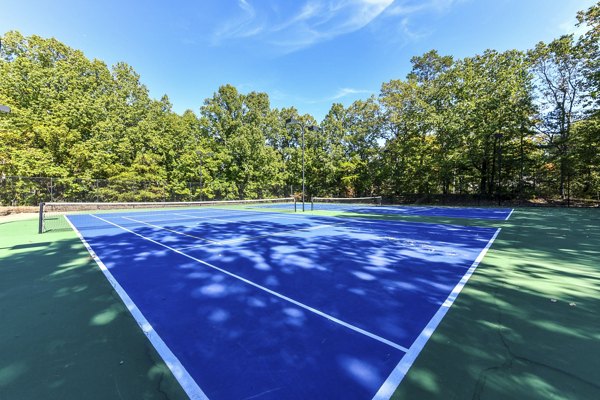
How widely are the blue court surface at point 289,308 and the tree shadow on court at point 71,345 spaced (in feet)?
0.63

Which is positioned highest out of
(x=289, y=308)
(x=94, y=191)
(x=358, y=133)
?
(x=358, y=133)

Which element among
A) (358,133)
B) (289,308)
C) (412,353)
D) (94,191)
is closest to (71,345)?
(289,308)

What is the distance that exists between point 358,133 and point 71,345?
1560 inches

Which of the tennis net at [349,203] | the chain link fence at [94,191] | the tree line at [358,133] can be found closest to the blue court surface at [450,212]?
the tennis net at [349,203]

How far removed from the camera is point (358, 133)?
3897cm

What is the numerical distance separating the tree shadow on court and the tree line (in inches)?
998

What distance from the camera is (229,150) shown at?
35.6 meters

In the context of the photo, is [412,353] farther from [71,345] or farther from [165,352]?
[71,345]

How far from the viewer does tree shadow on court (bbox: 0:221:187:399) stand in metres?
2.20

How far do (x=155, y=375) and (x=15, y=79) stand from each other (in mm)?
40506

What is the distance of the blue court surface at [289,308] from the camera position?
7.63 ft

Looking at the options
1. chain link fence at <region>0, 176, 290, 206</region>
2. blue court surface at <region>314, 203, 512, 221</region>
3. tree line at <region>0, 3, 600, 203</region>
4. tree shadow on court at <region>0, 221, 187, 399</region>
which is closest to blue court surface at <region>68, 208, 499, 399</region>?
tree shadow on court at <region>0, 221, 187, 399</region>

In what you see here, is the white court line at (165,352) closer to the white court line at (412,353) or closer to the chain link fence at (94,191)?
the white court line at (412,353)

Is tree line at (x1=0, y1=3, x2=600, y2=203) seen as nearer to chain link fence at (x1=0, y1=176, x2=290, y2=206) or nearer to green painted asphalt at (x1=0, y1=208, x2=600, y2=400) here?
chain link fence at (x1=0, y1=176, x2=290, y2=206)
